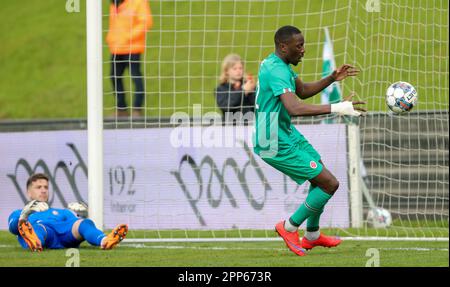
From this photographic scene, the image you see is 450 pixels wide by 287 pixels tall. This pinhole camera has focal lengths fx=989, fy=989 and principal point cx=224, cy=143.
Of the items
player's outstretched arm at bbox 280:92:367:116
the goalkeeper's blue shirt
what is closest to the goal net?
the goalkeeper's blue shirt

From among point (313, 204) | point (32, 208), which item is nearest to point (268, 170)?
point (313, 204)

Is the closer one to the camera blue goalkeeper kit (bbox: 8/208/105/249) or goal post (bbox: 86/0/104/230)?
blue goalkeeper kit (bbox: 8/208/105/249)

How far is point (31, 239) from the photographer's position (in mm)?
9383

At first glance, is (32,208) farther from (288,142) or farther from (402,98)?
(402,98)

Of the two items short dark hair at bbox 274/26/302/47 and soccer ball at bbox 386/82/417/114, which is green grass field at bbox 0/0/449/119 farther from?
short dark hair at bbox 274/26/302/47

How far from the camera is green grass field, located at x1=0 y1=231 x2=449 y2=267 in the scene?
8250mm

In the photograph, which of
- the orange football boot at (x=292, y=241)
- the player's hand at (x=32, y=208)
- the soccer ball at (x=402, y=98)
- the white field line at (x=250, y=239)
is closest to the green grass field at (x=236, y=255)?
the orange football boot at (x=292, y=241)

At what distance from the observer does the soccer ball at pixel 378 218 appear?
39.9 ft

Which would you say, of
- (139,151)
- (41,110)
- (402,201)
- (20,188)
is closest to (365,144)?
(402,201)

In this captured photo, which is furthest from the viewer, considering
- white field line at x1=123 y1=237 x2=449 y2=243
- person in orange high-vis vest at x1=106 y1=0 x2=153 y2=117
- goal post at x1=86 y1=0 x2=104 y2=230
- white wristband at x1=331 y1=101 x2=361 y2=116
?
person in orange high-vis vest at x1=106 y1=0 x2=153 y2=117

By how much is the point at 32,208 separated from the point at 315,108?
3.06 meters

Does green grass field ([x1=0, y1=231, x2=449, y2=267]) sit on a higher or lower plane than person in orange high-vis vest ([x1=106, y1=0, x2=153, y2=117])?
lower
